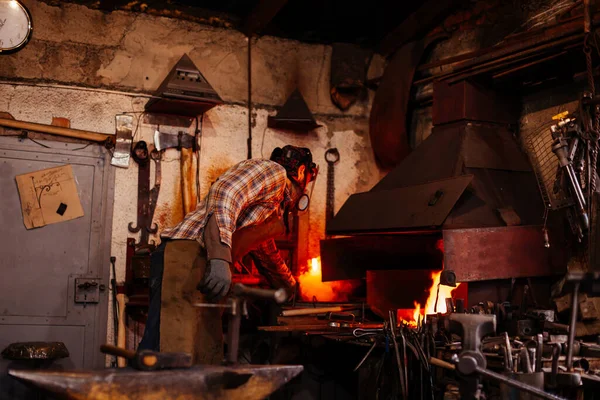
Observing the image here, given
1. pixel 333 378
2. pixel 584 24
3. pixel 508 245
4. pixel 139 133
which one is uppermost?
pixel 584 24

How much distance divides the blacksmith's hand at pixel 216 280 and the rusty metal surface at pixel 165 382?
142 centimetres

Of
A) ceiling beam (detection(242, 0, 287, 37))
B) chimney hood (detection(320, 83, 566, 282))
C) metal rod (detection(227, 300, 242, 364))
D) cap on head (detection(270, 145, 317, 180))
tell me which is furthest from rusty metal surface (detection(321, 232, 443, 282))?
metal rod (detection(227, 300, 242, 364))

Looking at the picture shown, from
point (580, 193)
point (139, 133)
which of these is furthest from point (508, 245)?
point (139, 133)

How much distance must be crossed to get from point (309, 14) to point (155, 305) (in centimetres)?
290

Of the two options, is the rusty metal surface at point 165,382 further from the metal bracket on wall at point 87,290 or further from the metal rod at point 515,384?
the metal bracket on wall at point 87,290

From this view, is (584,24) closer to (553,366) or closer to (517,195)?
(517,195)

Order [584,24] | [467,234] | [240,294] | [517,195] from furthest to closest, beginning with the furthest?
1. [517,195]
2. [467,234]
3. [584,24]
4. [240,294]

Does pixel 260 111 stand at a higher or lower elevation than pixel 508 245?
higher

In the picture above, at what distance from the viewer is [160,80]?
5.42 m

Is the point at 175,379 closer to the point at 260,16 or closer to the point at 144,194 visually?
the point at 144,194

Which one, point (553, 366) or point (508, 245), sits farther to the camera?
point (508, 245)

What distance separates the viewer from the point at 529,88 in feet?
16.0

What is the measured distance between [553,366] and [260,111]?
142 inches

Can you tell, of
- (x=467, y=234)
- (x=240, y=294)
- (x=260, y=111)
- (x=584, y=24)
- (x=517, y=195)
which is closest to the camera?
(x=240, y=294)
